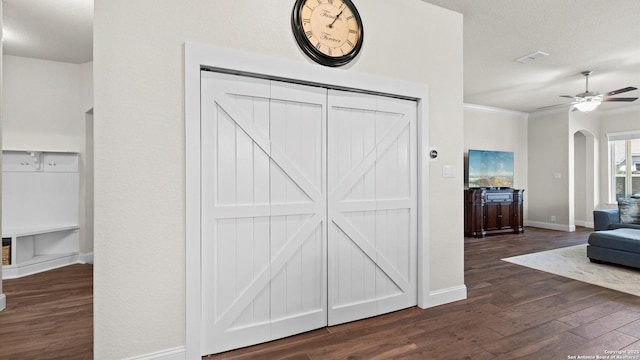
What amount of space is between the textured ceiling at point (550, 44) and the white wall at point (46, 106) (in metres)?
4.78

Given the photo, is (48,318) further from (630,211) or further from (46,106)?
(630,211)

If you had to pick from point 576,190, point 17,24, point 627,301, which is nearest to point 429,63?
point 627,301

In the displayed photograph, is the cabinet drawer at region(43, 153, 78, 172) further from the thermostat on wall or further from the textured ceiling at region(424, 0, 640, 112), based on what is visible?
the textured ceiling at region(424, 0, 640, 112)

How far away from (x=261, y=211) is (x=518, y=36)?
341 centimetres

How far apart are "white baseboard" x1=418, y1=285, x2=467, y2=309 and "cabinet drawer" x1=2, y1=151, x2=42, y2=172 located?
16.7 feet

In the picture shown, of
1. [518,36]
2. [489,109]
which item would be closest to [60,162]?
[518,36]

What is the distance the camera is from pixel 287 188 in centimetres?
222

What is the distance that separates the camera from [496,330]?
7.59ft

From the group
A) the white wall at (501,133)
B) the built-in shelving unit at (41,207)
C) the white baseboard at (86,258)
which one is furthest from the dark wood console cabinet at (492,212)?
the built-in shelving unit at (41,207)

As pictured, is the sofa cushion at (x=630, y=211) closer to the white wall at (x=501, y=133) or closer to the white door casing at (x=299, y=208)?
the white wall at (x=501, y=133)

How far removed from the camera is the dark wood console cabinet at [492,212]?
239 inches

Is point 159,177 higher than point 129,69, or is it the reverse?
point 129,69

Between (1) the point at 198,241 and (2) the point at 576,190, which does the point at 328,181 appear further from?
(2) the point at 576,190

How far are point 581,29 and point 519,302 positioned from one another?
288 cm
